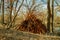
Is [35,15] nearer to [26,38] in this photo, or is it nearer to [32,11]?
[32,11]

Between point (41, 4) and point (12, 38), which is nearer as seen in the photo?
point (12, 38)

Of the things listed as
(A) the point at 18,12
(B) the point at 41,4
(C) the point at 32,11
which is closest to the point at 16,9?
(A) the point at 18,12

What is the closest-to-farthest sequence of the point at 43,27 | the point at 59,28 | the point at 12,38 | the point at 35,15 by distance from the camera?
the point at 12,38 → the point at 35,15 → the point at 43,27 → the point at 59,28

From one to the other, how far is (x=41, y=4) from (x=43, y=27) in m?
1.01

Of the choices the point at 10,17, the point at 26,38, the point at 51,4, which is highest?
the point at 51,4

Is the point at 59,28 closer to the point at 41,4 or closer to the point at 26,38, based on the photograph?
the point at 41,4

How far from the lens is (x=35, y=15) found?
6758mm

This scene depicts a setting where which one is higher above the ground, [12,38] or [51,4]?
[51,4]

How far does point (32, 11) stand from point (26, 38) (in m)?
2.04

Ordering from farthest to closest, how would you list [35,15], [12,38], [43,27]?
[43,27]
[35,15]
[12,38]

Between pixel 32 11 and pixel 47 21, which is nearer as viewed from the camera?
pixel 32 11

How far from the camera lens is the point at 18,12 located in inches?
277

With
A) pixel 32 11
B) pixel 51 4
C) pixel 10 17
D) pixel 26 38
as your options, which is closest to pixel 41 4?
pixel 51 4

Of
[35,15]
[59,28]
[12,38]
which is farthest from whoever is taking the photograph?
[59,28]
